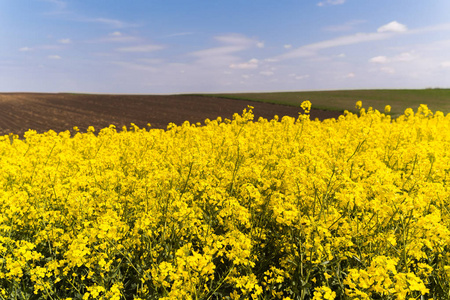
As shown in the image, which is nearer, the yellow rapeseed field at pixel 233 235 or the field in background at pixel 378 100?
the yellow rapeseed field at pixel 233 235

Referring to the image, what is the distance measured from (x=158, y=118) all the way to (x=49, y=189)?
25.0 m

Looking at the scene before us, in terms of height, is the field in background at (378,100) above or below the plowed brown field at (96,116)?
above

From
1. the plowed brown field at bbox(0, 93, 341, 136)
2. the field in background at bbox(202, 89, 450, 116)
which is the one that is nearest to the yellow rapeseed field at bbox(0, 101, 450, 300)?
the plowed brown field at bbox(0, 93, 341, 136)

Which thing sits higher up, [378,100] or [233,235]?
[378,100]

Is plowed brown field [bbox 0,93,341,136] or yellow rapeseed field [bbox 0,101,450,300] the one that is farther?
plowed brown field [bbox 0,93,341,136]

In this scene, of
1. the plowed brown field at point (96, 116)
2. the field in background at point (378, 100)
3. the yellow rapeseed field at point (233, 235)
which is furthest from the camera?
the field in background at point (378, 100)

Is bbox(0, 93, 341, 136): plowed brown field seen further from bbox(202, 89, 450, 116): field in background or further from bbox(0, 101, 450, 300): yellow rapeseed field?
bbox(0, 101, 450, 300): yellow rapeseed field

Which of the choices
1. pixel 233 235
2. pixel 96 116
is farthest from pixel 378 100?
pixel 233 235

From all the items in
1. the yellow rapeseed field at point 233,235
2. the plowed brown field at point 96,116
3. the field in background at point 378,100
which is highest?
the field in background at point 378,100

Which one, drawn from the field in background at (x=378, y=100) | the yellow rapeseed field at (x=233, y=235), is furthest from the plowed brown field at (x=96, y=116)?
the yellow rapeseed field at (x=233, y=235)

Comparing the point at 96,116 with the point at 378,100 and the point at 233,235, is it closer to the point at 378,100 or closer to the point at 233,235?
the point at 233,235

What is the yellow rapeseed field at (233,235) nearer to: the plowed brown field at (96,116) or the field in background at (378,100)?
the plowed brown field at (96,116)

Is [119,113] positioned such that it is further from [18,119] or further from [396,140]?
[396,140]

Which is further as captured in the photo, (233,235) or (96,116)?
(96,116)
